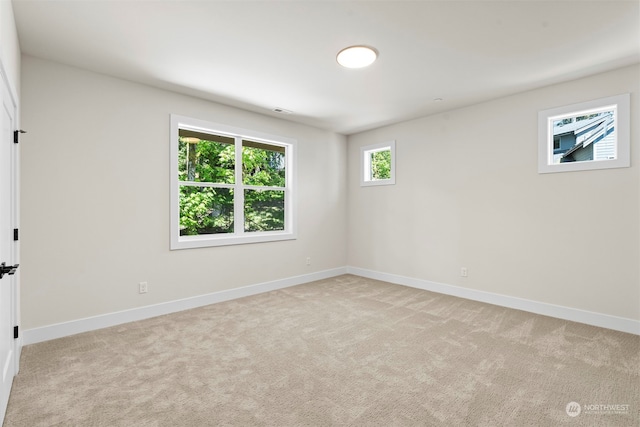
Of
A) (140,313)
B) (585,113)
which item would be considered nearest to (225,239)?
(140,313)

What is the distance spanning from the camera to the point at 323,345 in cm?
290

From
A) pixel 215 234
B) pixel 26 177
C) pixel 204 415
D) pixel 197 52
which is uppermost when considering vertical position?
pixel 197 52

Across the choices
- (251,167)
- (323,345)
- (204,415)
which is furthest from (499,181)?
(204,415)

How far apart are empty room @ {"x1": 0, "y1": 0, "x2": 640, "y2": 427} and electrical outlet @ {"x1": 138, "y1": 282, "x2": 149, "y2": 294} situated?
0.6 inches

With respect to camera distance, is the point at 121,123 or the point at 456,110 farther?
the point at 456,110

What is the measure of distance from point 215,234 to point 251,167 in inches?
45.4

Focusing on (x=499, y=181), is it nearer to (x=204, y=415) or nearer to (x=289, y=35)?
(x=289, y=35)

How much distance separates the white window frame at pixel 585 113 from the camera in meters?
3.17

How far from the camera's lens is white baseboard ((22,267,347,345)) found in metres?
2.98

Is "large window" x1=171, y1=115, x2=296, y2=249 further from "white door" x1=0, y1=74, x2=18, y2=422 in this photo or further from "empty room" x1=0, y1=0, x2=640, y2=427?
"white door" x1=0, y1=74, x2=18, y2=422

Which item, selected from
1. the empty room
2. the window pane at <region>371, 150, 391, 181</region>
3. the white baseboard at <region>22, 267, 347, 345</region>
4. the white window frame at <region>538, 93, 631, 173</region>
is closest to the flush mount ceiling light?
the empty room

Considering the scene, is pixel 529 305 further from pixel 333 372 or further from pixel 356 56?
pixel 356 56

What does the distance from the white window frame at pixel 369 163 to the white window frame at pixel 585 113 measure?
2.08m

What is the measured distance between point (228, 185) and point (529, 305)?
13.7 ft
